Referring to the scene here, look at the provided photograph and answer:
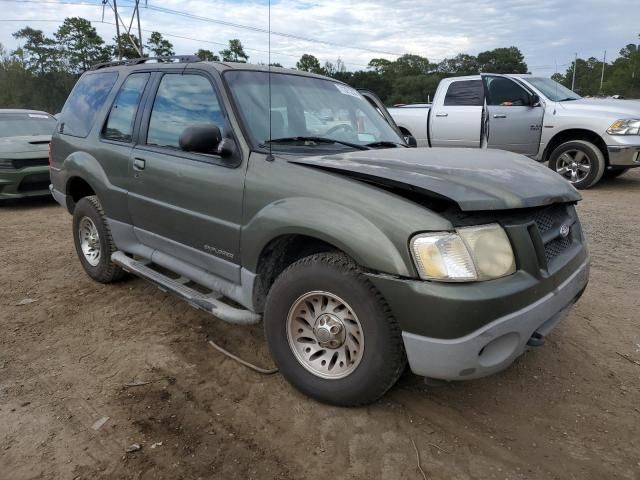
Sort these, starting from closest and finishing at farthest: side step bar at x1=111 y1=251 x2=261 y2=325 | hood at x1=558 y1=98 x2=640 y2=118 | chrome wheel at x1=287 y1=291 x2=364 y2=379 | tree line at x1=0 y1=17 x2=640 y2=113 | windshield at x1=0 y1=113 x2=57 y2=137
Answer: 1. chrome wheel at x1=287 y1=291 x2=364 y2=379
2. side step bar at x1=111 y1=251 x2=261 y2=325
3. hood at x1=558 y1=98 x2=640 y2=118
4. windshield at x1=0 y1=113 x2=57 y2=137
5. tree line at x1=0 y1=17 x2=640 y2=113

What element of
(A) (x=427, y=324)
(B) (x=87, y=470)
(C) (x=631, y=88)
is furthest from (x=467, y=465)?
(C) (x=631, y=88)

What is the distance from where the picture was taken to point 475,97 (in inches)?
373

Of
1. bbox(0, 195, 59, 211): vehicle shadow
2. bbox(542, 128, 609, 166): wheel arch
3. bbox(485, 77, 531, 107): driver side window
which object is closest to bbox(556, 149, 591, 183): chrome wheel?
bbox(542, 128, 609, 166): wheel arch

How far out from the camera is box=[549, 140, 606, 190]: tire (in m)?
8.28

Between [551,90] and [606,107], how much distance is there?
3.90 ft

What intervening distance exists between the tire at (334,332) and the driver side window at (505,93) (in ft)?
25.4

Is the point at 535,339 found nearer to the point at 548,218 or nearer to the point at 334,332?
the point at 548,218

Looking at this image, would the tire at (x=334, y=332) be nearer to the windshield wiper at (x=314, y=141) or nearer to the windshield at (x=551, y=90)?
the windshield wiper at (x=314, y=141)

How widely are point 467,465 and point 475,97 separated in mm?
8444

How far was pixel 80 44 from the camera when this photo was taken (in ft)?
182

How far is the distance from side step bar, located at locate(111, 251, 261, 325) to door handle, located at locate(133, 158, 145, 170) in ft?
2.55

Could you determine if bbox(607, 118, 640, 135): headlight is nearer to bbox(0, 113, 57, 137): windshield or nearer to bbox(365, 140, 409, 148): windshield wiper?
bbox(365, 140, 409, 148): windshield wiper

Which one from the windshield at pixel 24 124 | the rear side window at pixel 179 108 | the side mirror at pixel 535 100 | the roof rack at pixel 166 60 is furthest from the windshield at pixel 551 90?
the windshield at pixel 24 124

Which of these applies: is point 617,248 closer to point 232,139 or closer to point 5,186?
point 232,139
